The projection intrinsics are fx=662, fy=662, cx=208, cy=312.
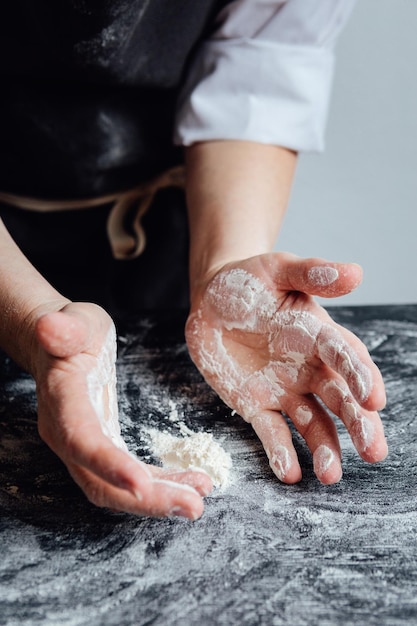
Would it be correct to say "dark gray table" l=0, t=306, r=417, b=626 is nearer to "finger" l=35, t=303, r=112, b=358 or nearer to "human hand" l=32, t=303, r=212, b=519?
"human hand" l=32, t=303, r=212, b=519

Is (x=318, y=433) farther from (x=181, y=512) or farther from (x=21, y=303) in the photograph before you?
(x=21, y=303)

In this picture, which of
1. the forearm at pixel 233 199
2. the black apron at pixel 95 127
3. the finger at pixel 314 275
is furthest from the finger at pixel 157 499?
the black apron at pixel 95 127

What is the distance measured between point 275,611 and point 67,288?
2.42ft

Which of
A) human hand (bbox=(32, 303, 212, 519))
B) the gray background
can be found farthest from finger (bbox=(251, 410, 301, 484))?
the gray background

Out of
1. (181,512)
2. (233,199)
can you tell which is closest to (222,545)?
(181,512)

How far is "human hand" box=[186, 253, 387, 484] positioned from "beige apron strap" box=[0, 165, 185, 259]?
0.86 feet

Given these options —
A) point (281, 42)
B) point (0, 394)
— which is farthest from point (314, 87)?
point (0, 394)

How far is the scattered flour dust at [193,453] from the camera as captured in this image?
2.32 ft

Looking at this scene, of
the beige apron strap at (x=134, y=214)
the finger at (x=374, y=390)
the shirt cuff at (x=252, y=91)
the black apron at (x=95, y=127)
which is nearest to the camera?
the finger at (x=374, y=390)

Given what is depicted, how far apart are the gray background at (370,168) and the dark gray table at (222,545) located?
1158 millimetres

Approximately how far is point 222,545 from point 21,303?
34cm

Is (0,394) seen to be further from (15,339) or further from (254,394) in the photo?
(254,394)

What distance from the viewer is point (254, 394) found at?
2.62 feet

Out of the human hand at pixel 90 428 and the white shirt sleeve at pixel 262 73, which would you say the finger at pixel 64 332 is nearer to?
the human hand at pixel 90 428
